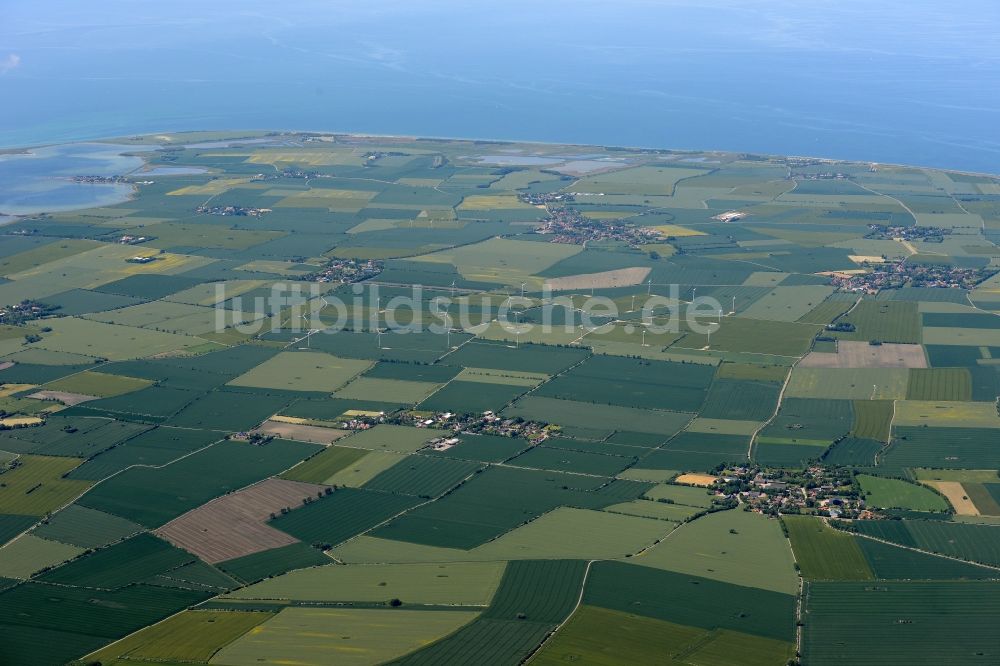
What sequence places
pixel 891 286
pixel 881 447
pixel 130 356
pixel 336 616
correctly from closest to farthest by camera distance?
pixel 336 616 → pixel 881 447 → pixel 130 356 → pixel 891 286

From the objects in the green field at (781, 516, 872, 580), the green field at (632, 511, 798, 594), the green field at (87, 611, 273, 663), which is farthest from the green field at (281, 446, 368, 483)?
the green field at (781, 516, 872, 580)

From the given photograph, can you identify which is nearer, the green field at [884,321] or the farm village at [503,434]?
the farm village at [503,434]

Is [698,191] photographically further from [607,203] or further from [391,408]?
[391,408]

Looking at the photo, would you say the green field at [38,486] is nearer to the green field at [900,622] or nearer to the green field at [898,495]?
the green field at [900,622]

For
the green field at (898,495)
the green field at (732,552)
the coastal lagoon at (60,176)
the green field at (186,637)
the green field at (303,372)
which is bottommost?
the green field at (186,637)

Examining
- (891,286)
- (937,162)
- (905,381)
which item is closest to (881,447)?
(905,381)

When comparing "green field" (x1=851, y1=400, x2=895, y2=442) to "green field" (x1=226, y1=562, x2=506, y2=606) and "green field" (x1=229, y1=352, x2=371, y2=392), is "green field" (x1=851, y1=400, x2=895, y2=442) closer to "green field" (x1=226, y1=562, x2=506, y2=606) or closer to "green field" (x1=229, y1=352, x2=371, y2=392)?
"green field" (x1=226, y1=562, x2=506, y2=606)

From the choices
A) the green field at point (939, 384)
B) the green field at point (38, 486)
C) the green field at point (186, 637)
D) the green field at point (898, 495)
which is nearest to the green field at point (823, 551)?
the green field at point (898, 495)

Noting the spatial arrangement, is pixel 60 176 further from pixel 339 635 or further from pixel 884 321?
pixel 339 635

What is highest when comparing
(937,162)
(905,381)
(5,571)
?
(937,162)
